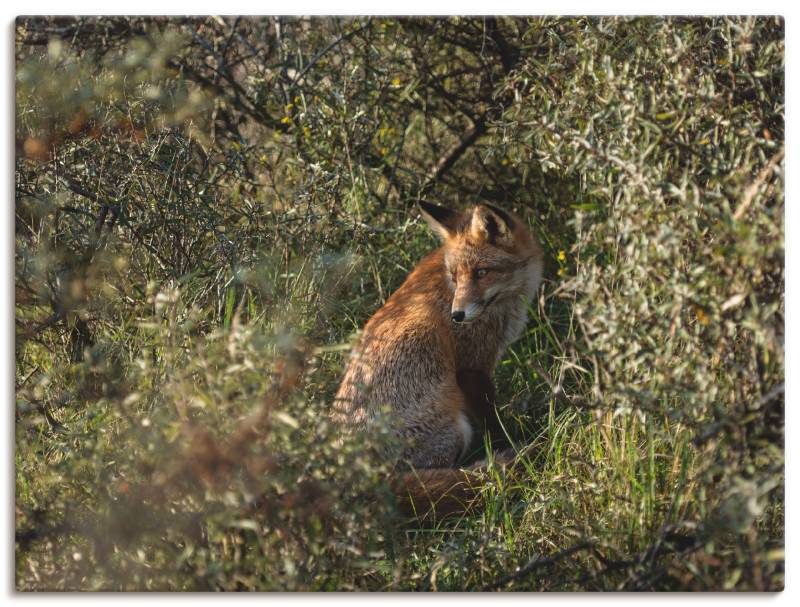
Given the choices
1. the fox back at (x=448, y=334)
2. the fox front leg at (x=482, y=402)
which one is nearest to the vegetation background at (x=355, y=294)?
the fox front leg at (x=482, y=402)

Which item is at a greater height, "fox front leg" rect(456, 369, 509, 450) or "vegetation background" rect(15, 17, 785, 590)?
"vegetation background" rect(15, 17, 785, 590)

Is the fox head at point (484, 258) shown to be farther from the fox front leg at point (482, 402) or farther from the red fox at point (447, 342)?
the fox front leg at point (482, 402)

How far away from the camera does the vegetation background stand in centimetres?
332

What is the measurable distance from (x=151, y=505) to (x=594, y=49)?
9.73ft

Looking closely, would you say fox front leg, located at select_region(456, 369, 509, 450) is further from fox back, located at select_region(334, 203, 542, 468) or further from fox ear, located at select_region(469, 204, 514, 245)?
fox ear, located at select_region(469, 204, 514, 245)

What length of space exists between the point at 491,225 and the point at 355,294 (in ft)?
3.87

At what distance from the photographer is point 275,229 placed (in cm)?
538

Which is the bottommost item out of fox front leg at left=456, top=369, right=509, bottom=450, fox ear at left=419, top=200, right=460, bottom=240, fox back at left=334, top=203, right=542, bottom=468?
fox front leg at left=456, top=369, right=509, bottom=450

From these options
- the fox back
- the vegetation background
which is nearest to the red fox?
Result: the fox back

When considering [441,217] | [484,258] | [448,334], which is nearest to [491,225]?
[484,258]

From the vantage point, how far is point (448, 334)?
196 inches

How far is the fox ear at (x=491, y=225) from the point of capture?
16.2ft

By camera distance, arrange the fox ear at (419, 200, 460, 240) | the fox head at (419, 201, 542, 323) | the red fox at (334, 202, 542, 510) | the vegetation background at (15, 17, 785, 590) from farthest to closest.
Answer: the fox ear at (419, 200, 460, 240), the fox head at (419, 201, 542, 323), the red fox at (334, 202, 542, 510), the vegetation background at (15, 17, 785, 590)

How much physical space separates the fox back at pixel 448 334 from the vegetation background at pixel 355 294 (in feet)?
0.89
